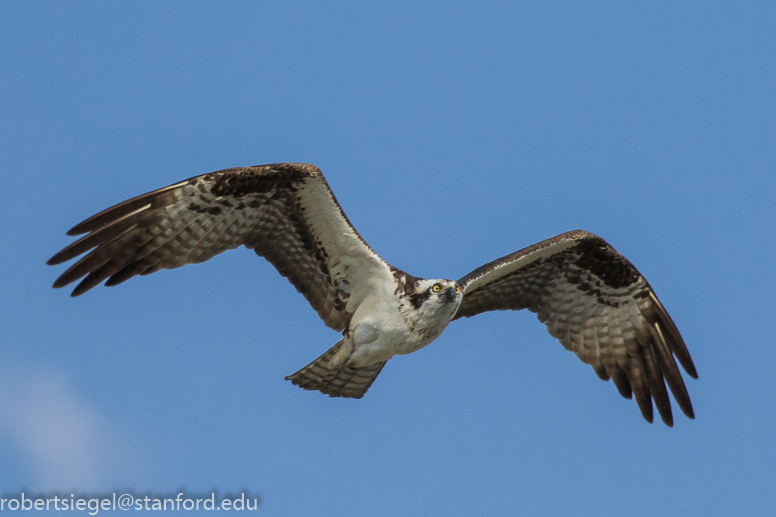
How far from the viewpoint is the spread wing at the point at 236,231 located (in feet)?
34.3

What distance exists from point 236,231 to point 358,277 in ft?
5.44

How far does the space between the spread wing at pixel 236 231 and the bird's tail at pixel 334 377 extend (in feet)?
2.49

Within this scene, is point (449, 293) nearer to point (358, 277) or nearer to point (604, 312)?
point (358, 277)

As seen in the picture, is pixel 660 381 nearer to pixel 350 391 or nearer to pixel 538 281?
pixel 538 281


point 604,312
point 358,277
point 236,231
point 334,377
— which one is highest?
point 236,231

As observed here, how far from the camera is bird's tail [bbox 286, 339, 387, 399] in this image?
11477 millimetres

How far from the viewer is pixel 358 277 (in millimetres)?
11609

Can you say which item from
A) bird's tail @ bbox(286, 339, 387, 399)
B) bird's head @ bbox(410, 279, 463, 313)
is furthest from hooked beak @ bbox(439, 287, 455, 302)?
bird's tail @ bbox(286, 339, 387, 399)

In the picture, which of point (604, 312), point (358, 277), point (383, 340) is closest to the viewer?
point (383, 340)

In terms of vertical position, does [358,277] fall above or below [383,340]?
above

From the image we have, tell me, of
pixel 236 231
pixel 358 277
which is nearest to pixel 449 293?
pixel 358 277

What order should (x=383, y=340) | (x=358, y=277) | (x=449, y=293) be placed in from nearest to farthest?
(x=449, y=293)
(x=383, y=340)
(x=358, y=277)

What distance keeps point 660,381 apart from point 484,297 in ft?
8.90

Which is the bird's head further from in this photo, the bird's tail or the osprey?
the bird's tail
